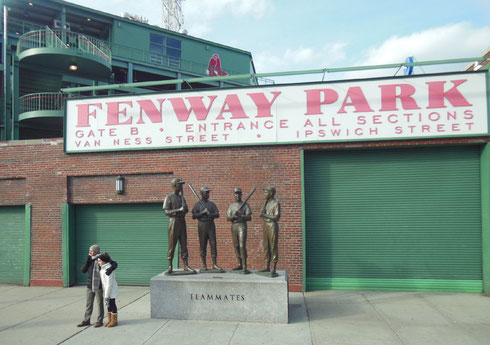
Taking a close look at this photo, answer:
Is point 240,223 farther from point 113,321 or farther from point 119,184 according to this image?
point 119,184

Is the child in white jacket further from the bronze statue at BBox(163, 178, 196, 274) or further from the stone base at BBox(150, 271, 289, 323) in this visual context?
the bronze statue at BBox(163, 178, 196, 274)

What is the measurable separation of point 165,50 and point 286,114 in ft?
64.4

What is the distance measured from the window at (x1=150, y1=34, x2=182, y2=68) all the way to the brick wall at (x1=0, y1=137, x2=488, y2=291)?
16.8 meters

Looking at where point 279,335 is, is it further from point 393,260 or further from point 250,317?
point 393,260

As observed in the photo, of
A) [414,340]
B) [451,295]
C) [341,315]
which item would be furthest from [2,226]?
[451,295]

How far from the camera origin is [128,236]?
1085 cm

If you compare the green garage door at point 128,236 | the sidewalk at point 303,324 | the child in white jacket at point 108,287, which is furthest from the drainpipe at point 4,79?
the child in white jacket at point 108,287

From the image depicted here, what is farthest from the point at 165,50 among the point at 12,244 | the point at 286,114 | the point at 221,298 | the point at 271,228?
the point at 221,298

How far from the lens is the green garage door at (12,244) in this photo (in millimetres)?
11053

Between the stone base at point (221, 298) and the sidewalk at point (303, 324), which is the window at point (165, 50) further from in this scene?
the stone base at point (221, 298)

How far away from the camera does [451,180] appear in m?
9.76

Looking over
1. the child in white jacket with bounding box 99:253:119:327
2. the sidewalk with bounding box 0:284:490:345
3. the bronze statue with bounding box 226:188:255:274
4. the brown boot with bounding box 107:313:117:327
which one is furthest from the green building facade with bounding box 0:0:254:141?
the brown boot with bounding box 107:313:117:327

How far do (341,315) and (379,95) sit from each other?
591cm

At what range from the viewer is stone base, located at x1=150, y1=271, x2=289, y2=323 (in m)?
7.02
